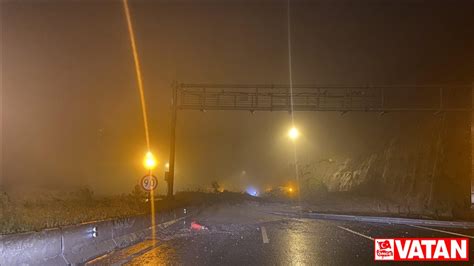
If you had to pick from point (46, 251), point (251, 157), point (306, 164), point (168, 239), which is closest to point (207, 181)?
point (251, 157)

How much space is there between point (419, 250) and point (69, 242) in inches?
276

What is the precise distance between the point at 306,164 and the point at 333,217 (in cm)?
3480

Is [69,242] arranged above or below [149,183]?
below

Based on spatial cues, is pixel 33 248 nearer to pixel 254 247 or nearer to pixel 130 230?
pixel 130 230

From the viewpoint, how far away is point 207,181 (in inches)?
3617

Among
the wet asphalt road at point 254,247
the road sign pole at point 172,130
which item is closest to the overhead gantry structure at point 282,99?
the road sign pole at point 172,130

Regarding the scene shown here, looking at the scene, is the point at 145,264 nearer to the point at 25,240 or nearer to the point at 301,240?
the point at 25,240

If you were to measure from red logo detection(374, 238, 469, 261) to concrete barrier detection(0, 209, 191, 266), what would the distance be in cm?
616

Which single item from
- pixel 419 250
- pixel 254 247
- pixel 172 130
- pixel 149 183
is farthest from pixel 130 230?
pixel 172 130

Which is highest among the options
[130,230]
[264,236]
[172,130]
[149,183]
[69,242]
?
[172,130]

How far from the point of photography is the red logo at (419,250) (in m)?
8.34

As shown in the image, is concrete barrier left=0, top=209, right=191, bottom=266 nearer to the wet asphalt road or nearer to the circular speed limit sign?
the wet asphalt road

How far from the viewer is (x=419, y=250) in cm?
856

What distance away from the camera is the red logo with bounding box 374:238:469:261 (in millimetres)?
8345
